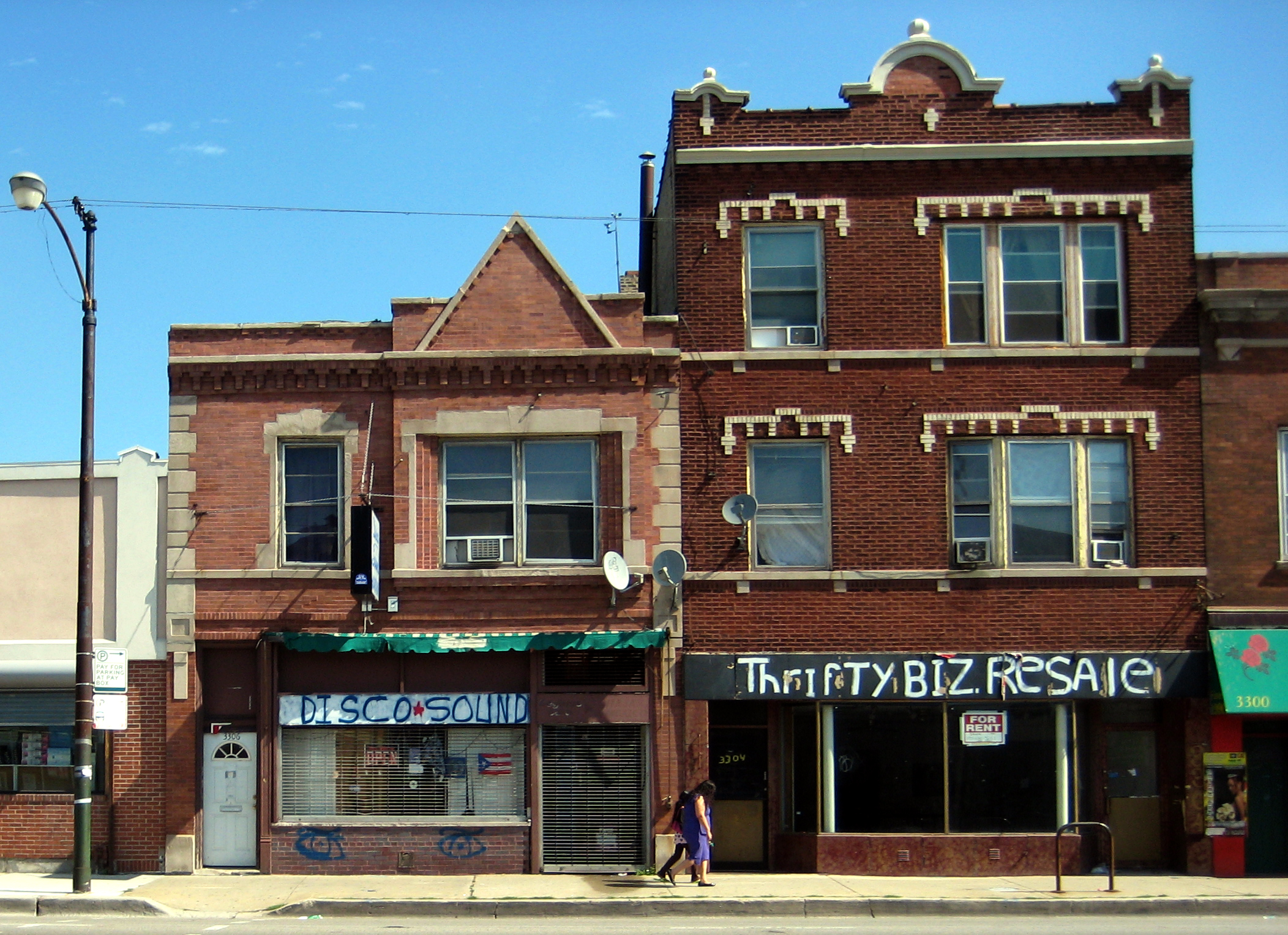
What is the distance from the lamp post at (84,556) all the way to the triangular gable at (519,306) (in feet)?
14.1

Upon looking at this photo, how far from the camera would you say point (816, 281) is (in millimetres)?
19609

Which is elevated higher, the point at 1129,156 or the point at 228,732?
the point at 1129,156

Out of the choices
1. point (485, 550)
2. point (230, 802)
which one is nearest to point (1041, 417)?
point (485, 550)

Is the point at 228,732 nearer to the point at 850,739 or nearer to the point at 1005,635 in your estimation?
the point at 850,739

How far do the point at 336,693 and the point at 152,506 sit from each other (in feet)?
12.3

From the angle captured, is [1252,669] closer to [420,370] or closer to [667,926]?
[667,926]

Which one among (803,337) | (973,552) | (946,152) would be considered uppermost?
(946,152)

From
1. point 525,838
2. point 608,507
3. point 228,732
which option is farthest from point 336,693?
point 608,507

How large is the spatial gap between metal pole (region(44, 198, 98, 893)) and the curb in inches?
110

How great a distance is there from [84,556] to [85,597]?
0.52 metres

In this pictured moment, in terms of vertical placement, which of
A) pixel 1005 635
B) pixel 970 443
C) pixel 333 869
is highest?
pixel 970 443

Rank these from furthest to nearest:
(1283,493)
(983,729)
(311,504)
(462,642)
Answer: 1. (311,504)
2. (1283,493)
3. (983,729)
4. (462,642)

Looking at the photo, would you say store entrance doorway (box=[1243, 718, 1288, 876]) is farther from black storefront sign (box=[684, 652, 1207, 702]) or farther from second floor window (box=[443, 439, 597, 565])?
second floor window (box=[443, 439, 597, 565])

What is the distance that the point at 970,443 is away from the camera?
63.4 feet
